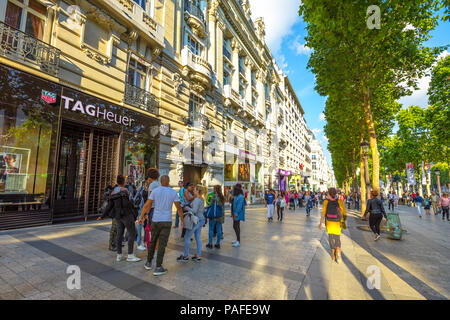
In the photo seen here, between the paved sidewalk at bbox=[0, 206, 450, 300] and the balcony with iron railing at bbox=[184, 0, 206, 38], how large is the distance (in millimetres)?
15400

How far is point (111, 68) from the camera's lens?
988cm

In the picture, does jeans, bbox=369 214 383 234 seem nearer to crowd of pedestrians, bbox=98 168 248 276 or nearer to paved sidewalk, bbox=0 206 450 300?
paved sidewalk, bbox=0 206 450 300

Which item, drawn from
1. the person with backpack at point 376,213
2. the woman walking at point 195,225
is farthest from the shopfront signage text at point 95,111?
the person with backpack at point 376,213

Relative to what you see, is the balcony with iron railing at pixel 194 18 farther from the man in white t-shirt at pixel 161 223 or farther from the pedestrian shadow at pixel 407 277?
the pedestrian shadow at pixel 407 277

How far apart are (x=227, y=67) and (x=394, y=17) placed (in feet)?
49.5

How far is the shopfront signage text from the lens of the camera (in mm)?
7930

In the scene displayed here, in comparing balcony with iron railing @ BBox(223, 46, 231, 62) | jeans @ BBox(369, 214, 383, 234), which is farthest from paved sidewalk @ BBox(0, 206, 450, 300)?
balcony with iron railing @ BBox(223, 46, 231, 62)

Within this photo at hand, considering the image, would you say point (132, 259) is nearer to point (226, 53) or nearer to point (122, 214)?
point (122, 214)

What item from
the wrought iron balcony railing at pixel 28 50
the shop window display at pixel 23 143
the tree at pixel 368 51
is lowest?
the shop window display at pixel 23 143

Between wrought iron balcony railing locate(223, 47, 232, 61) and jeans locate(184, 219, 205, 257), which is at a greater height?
wrought iron balcony railing locate(223, 47, 232, 61)

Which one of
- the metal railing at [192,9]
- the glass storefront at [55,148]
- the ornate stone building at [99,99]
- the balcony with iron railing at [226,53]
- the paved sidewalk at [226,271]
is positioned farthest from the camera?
the balcony with iron railing at [226,53]

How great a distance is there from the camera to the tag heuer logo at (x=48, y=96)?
7.21 m

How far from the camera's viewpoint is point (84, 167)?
9195 millimetres

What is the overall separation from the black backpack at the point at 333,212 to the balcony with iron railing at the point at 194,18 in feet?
51.8
